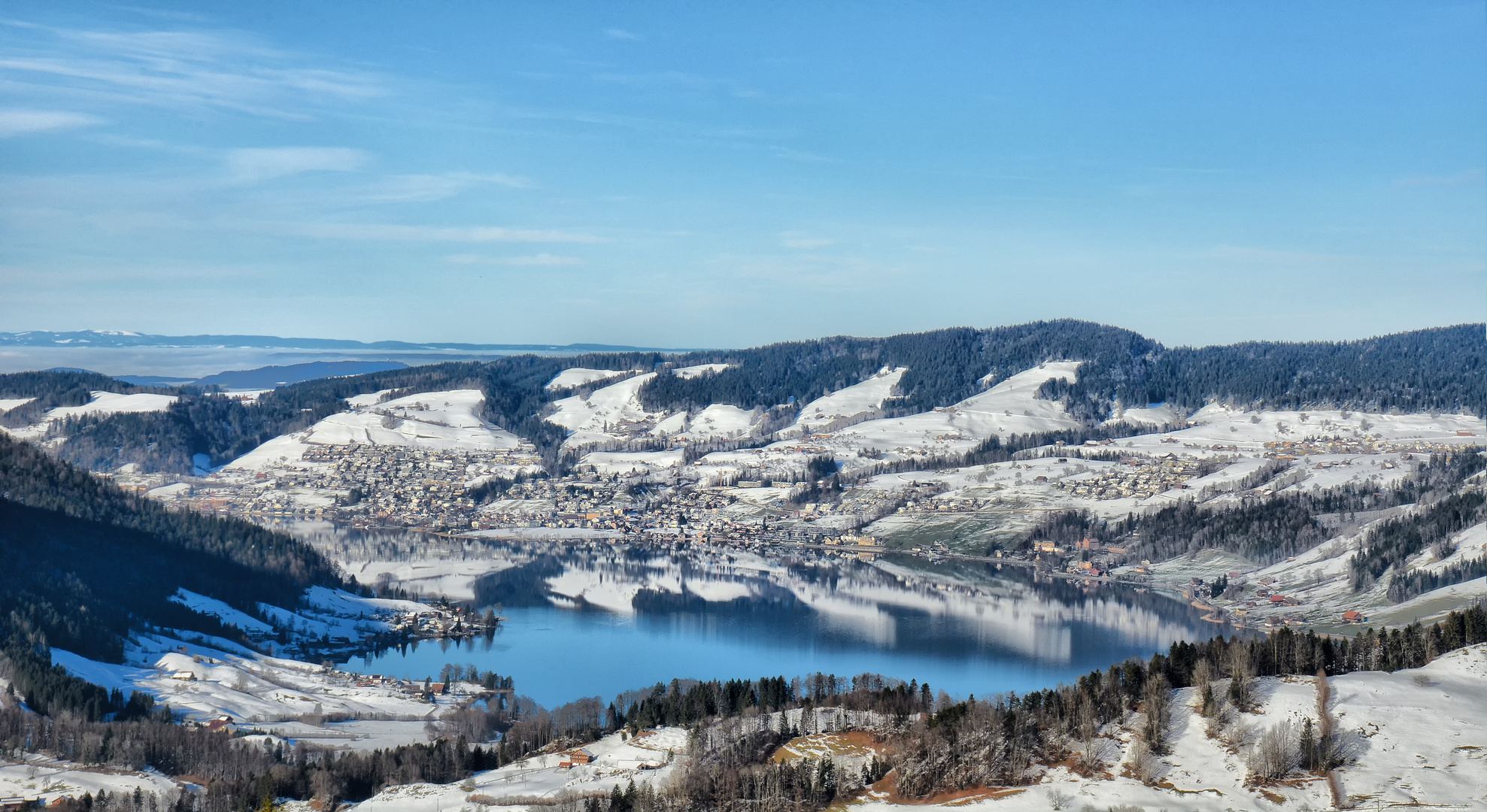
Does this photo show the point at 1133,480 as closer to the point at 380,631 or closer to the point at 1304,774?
the point at 380,631

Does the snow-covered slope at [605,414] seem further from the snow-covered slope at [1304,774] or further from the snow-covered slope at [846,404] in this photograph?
the snow-covered slope at [1304,774]

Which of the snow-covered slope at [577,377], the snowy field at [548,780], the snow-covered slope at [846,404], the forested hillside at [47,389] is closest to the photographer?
the snowy field at [548,780]

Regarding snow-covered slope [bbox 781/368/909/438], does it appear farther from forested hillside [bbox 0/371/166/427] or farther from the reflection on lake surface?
forested hillside [bbox 0/371/166/427]

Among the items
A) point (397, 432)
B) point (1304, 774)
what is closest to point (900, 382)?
point (397, 432)

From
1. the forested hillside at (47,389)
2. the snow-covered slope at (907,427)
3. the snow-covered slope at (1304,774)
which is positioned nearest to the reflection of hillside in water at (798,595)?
the snow-covered slope at (1304,774)

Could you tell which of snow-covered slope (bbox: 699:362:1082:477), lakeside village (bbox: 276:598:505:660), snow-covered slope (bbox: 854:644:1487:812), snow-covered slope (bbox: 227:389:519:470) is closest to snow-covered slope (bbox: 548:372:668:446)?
snow-covered slope (bbox: 227:389:519:470)
